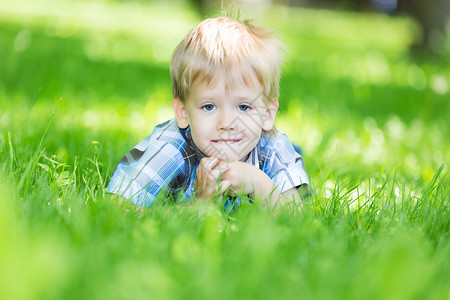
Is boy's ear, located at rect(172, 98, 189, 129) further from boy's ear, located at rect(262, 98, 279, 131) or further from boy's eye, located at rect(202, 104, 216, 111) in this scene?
boy's ear, located at rect(262, 98, 279, 131)

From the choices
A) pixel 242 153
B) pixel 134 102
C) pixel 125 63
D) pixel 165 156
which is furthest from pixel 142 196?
pixel 125 63

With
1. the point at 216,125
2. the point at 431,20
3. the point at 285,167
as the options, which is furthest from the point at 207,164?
the point at 431,20

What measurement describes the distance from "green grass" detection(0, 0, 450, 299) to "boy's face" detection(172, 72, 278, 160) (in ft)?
1.29

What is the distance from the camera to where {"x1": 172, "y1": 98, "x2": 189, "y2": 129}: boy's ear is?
8.55ft

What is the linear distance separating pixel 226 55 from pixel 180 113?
362 millimetres

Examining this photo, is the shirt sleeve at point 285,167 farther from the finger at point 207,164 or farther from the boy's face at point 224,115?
the finger at point 207,164

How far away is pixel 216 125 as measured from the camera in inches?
97.0

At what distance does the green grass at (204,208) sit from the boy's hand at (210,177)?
0.63 ft

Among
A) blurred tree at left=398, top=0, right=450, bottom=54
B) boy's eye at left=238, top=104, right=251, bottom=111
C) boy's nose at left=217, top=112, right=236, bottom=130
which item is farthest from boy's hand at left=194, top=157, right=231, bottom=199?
blurred tree at left=398, top=0, right=450, bottom=54

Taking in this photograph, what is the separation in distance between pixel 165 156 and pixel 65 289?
1.27 m

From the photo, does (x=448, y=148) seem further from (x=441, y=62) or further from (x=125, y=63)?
(x=441, y=62)

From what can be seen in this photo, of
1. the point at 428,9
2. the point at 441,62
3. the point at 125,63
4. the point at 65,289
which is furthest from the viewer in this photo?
the point at 428,9

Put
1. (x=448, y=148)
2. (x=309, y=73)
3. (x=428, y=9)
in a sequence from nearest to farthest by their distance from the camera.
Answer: (x=448, y=148), (x=309, y=73), (x=428, y=9)

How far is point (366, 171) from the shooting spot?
329 centimetres
